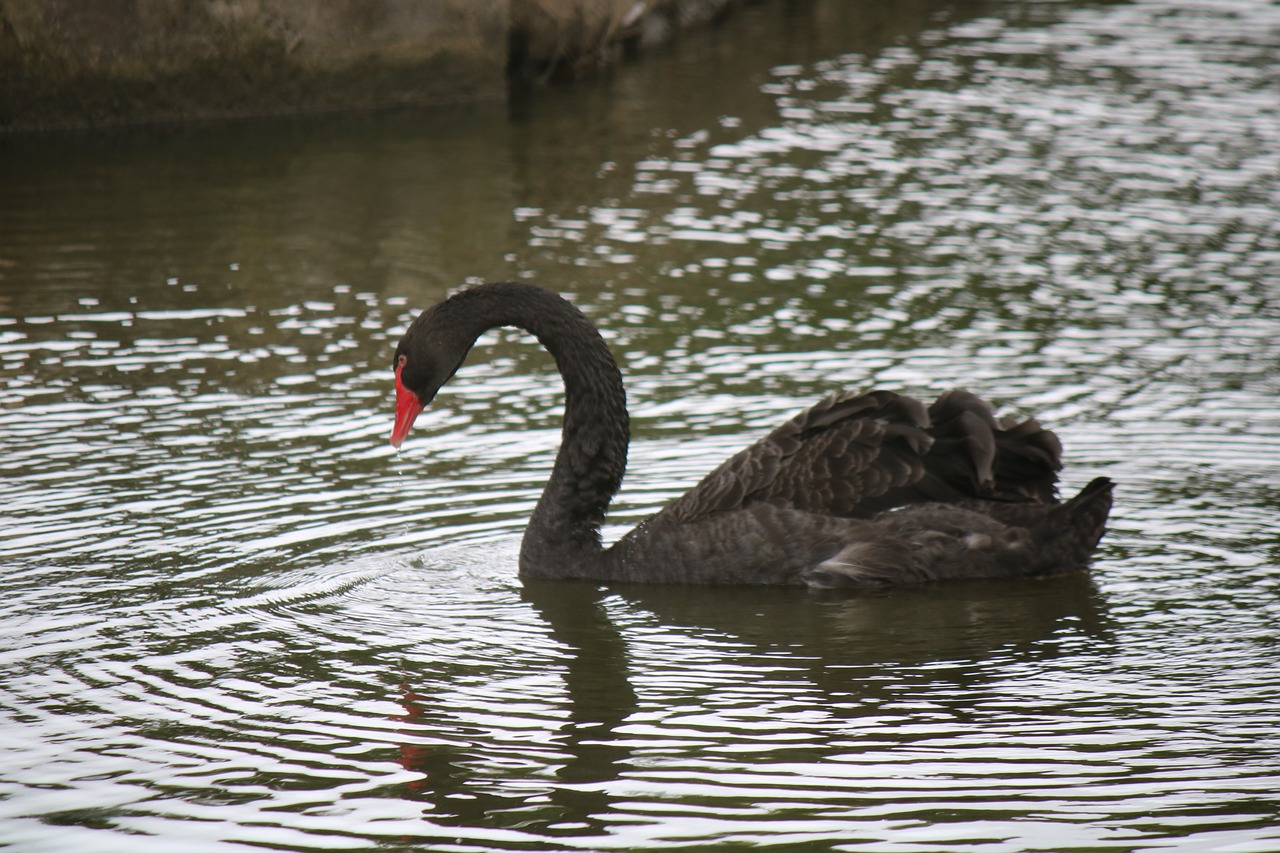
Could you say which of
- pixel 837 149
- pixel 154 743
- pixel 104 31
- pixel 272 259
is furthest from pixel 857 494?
pixel 104 31

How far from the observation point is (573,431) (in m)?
7.05

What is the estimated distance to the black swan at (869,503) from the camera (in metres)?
6.61

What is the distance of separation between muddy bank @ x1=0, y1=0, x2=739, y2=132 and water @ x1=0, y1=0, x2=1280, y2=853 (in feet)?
1.50

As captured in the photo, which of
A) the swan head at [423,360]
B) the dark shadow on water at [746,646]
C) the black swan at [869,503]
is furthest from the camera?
the swan head at [423,360]

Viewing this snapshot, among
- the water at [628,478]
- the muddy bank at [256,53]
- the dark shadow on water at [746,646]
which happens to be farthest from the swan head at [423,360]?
the muddy bank at [256,53]

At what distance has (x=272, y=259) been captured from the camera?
37.6 ft

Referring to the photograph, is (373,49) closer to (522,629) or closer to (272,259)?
(272,259)

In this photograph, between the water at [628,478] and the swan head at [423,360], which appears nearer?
the water at [628,478]

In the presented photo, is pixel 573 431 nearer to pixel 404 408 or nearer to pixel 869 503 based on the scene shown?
pixel 404 408

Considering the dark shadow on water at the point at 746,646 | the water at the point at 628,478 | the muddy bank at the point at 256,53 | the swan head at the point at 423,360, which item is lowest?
the dark shadow on water at the point at 746,646

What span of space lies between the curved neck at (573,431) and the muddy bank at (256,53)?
8.74 metres

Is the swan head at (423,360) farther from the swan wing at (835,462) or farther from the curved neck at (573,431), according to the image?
the swan wing at (835,462)

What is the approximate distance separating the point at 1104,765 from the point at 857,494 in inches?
73.5

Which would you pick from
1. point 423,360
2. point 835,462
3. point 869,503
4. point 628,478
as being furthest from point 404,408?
point 869,503
